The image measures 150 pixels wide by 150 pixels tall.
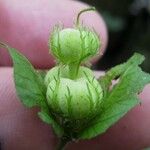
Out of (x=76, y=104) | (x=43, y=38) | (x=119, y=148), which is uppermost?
(x=76, y=104)

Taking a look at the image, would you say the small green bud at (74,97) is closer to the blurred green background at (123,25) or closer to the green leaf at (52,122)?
the green leaf at (52,122)

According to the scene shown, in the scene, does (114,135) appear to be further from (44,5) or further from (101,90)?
(44,5)

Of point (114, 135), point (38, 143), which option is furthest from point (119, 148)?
point (38, 143)

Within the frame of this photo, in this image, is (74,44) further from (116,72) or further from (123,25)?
(123,25)

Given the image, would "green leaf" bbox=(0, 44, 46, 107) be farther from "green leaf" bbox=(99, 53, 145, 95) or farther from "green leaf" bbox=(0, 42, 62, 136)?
"green leaf" bbox=(99, 53, 145, 95)

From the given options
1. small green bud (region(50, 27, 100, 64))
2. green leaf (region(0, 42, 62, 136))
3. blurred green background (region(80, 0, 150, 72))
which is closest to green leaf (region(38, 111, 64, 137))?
green leaf (region(0, 42, 62, 136))

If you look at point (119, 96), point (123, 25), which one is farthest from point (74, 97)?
point (123, 25)

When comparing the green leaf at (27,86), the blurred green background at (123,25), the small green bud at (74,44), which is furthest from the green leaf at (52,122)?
the blurred green background at (123,25)

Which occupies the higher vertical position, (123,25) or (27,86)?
(27,86)
